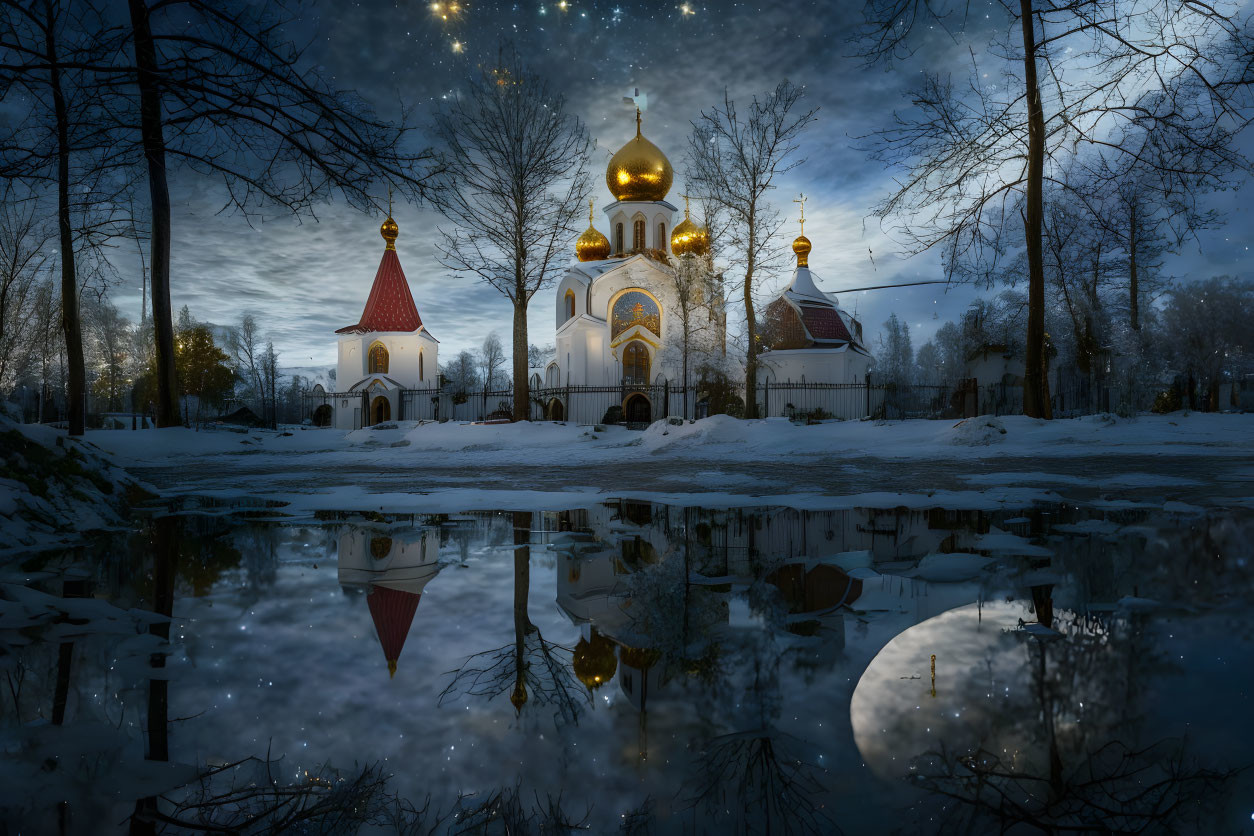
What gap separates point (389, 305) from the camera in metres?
37.0

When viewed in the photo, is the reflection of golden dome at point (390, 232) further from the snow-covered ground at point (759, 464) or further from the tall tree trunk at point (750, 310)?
the tall tree trunk at point (750, 310)

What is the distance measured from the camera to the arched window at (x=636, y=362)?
32.0m

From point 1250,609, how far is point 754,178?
21.2m

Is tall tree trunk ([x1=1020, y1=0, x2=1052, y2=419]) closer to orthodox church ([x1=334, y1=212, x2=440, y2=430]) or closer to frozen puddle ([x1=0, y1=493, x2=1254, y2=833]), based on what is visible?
frozen puddle ([x1=0, y1=493, x2=1254, y2=833])

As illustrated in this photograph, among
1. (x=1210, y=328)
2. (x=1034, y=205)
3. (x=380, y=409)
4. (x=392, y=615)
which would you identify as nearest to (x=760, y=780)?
(x=392, y=615)

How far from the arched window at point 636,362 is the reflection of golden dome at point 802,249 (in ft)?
42.1

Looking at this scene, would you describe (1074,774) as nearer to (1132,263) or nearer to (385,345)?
(1132,263)

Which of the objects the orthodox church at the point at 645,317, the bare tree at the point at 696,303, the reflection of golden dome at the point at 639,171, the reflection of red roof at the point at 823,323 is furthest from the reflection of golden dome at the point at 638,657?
the reflection of golden dome at the point at 639,171

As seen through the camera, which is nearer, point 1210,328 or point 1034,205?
point 1034,205

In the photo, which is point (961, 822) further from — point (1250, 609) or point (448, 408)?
point (448, 408)

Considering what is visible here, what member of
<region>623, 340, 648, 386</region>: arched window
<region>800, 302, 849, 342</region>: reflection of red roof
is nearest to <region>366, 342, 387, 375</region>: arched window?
<region>623, 340, 648, 386</region>: arched window

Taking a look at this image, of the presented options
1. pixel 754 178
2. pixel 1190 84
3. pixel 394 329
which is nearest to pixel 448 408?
pixel 394 329

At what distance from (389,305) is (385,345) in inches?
93.9

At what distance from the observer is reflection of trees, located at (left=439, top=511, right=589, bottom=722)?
4.15 ft
